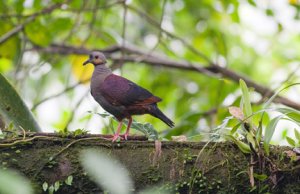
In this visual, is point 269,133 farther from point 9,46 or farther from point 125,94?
point 9,46

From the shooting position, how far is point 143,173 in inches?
111

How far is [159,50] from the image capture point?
849 cm

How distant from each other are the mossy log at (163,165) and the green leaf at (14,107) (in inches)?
24.7

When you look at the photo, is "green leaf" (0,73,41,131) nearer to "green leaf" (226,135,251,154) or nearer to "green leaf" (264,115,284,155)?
"green leaf" (226,135,251,154)

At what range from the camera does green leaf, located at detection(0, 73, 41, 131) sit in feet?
11.5

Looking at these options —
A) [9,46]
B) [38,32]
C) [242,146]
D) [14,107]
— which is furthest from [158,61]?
[242,146]

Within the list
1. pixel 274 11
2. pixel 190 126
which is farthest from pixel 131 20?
pixel 190 126

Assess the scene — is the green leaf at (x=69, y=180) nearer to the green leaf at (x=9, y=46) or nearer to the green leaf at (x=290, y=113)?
the green leaf at (x=290, y=113)

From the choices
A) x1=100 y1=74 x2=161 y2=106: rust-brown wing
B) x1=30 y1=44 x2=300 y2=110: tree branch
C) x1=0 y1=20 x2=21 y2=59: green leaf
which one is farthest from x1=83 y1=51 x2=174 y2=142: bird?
x1=0 y1=20 x2=21 y2=59: green leaf

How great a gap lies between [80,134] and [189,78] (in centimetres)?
493

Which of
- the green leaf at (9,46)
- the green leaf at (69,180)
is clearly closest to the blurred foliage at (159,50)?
the green leaf at (9,46)

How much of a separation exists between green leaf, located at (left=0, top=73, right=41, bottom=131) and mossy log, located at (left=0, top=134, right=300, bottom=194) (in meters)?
0.63

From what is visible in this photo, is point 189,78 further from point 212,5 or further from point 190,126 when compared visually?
point 190,126

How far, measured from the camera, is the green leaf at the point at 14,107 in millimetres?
3520
